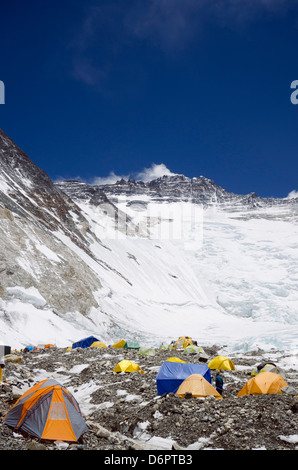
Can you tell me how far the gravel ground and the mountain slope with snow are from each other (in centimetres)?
1553

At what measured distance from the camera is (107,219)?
88.0 meters

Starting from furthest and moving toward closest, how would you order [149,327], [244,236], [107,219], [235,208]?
[235,208] → [244,236] → [107,219] → [149,327]

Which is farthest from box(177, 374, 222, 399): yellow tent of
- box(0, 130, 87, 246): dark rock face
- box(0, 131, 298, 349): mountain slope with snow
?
box(0, 130, 87, 246): dark rock face

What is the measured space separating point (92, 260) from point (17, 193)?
17.3 metres

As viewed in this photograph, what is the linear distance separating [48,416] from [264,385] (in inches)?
316

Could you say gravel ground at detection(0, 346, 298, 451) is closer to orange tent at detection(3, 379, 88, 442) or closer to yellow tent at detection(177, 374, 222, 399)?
orange tent at detection(3, 379, 88, 442)

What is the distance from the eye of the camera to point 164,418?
37.1 feet

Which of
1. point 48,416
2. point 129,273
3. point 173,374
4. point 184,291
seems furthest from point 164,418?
point 184,291

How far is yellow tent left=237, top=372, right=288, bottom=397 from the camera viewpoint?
Result: 13023mm

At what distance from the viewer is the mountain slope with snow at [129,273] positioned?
119 ft

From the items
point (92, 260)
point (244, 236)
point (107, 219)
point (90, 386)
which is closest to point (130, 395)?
point (90, 386)

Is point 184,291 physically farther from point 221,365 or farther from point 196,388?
point 196,388

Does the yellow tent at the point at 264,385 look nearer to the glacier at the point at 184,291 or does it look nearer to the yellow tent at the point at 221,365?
Answer: the yellow tent at the point at 221,365

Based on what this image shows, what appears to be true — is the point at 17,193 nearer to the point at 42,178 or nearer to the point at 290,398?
the point at 42,178
